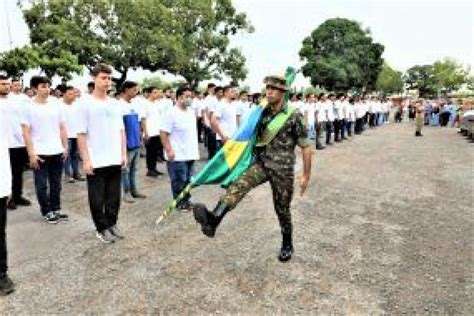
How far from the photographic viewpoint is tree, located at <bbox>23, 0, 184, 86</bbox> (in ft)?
99.7

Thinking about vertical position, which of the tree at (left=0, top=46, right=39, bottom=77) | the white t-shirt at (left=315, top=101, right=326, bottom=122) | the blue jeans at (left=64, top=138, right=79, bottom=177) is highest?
the tree at (left=0, top=46, right=39, bottom=77)

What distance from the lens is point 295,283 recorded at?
454 centimetres

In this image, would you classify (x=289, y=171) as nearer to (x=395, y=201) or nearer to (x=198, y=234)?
(x=198, y=234)

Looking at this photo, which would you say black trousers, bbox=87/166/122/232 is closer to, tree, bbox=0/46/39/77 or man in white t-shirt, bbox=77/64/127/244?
man in white t-shirt, bbox=77/64/127/244

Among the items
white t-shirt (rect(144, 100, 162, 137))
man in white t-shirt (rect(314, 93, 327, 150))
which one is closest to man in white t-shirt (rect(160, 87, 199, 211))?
white t-shirt (rect(144, 100, 162, 137))

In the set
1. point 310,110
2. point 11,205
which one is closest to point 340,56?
point 310,110

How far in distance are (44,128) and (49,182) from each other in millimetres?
736

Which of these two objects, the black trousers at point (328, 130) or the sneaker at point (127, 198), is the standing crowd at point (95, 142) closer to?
the sneaker at point (127, 198)

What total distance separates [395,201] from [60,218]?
5111 millimetres

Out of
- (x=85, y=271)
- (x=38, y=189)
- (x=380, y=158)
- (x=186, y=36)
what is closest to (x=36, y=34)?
(x=186, y=36)

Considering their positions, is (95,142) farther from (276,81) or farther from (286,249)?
(286,249)

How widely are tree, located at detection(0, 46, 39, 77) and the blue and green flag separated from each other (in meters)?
19.2

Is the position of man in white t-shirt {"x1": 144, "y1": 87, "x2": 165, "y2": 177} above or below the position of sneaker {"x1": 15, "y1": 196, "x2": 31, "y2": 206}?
above

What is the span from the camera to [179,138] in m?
7.11
